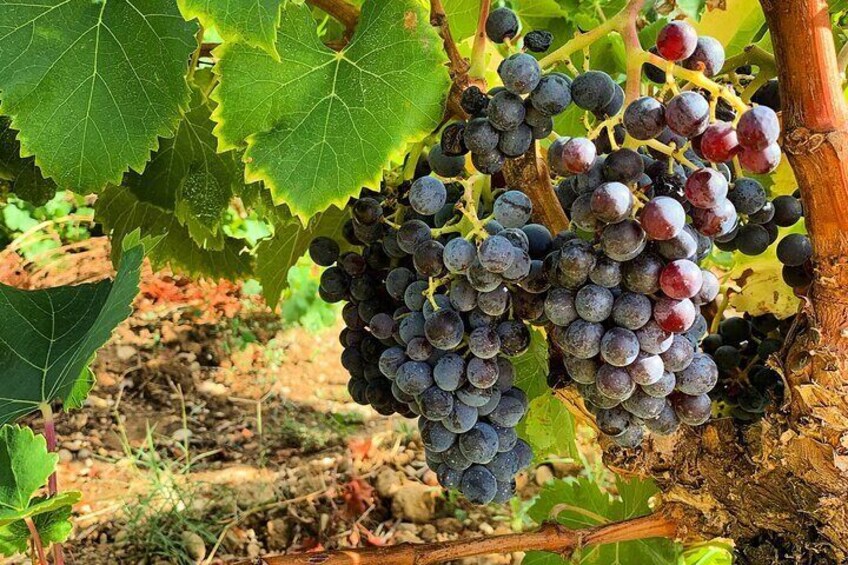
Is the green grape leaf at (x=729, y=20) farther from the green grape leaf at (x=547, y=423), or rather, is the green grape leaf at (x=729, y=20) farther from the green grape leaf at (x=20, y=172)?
the green grape leaf at (x=20, y=172)

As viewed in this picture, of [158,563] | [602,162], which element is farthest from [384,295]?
[158,563]

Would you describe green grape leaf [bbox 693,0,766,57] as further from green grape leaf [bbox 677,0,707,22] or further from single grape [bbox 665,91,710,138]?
single grape [bbox 665,91,710,138]

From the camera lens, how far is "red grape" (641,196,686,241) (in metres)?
0.67

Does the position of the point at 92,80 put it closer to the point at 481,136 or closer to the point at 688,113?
the point at 481,136

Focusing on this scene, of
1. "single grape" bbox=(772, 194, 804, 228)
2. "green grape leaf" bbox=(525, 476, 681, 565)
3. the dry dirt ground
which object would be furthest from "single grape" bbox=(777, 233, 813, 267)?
the dry dirt ground

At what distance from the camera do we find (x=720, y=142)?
2.17 feet

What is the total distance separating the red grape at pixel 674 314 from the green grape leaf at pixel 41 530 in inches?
23.7

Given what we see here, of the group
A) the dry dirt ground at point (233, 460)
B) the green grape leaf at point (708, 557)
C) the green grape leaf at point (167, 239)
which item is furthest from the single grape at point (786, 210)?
the dry dirt ground at point (233, 460)

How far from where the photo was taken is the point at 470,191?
0.78 m

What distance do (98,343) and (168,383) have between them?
1.93 metres

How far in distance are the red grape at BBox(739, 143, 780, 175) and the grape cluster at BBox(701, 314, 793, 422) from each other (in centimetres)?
37

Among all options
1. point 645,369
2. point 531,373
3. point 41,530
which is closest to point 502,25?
point 645,369

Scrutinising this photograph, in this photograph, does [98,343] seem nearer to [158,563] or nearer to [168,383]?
[158,563]

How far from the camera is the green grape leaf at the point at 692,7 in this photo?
0.96 m
